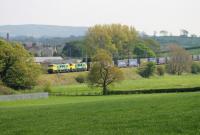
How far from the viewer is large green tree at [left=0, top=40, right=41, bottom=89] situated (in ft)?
253

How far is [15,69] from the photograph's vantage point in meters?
77.1

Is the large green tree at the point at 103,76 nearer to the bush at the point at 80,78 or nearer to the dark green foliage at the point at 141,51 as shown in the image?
the bush at the point at 80,78

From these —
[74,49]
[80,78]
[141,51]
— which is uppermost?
[74,49]

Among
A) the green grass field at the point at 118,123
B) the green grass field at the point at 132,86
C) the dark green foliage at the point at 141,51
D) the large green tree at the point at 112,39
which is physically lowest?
the green grass field at the point at 132,86

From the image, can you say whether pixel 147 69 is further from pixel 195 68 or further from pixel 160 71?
pixel 195 68

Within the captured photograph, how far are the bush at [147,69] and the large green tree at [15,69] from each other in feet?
158

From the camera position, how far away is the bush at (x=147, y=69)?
12188cm

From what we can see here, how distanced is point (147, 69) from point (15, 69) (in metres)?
52.1

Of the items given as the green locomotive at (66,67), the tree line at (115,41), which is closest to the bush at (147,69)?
the green locomotive at (66,67)

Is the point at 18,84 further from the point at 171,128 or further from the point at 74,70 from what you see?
the point at 171,128

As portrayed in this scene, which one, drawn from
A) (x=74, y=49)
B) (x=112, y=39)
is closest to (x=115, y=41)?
(x=112, y=39)

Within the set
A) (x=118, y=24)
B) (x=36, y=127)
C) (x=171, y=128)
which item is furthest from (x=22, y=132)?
(x=118, y=24)

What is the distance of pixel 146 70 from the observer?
405 ft

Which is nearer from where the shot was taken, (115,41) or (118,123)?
(118,123)
